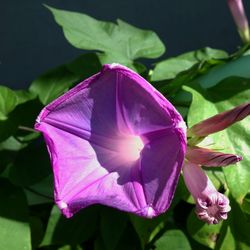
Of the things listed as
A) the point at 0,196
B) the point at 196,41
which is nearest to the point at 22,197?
the point at 0,196

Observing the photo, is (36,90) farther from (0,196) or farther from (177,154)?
(177,154)

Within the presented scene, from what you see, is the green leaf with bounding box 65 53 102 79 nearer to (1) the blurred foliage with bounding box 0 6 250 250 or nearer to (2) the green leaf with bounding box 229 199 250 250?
(1) the blurred foliage with bounding box 0 6 250 250

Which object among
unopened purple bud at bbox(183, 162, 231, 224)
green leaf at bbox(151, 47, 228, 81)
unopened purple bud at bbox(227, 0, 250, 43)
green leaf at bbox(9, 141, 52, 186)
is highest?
unopened purple bud at bbox(227, 0, 250, 43)

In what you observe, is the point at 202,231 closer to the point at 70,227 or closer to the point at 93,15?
the point at 70,227

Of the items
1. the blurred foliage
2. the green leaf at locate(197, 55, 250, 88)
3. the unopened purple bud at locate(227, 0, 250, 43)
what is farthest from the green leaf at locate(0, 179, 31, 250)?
the unopened purple bud at locate(227, 0, 250, 43)

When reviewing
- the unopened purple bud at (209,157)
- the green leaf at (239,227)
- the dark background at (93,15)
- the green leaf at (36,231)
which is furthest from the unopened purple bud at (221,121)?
the dark background at (93,15)

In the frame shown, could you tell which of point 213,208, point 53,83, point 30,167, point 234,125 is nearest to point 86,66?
point 53,83

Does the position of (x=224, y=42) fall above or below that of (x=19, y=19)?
below

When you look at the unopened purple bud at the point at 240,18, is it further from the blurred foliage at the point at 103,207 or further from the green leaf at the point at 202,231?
the green leaf at the point at 202,231
